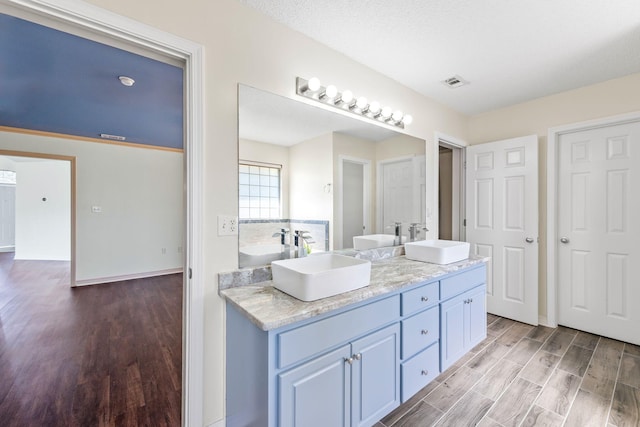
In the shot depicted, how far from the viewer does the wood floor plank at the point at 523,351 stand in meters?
2.18

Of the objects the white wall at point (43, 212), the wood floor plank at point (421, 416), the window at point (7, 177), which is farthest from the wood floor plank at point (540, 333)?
the window at point (7, 177)

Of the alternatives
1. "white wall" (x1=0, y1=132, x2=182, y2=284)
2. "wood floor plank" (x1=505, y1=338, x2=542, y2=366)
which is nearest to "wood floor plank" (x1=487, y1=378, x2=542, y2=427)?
"wood floor plank" (x1=505, y1=338, x2=542, y2=366)

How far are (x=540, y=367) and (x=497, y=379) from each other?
0.44 meters

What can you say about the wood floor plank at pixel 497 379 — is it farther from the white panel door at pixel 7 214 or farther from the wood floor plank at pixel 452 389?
the white panel door at pixel 7 214

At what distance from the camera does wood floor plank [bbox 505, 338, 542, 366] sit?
218cm

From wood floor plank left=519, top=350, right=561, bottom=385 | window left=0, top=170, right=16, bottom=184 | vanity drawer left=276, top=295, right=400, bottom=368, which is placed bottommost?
wood floor plank left=519, top=350, right=561, bottom=385

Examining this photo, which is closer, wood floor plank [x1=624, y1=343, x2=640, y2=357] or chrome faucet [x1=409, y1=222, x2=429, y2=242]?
wood floor plank [x1=624, y1=343, x2=640, y2=357]

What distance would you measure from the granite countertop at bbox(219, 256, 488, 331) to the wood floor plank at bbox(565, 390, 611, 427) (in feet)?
3.30

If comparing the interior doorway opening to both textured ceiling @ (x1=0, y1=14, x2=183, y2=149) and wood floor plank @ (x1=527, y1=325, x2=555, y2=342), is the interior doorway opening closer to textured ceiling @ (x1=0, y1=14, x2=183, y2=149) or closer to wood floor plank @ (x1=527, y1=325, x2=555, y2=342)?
wood floor plank @ (x1=527, y1=325, x2=555, y2=342)

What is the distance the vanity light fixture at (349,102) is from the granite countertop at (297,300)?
121 centimetres

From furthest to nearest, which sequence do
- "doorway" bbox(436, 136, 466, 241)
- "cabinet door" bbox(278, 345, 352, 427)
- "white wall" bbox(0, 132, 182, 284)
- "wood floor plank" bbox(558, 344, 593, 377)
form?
"white wall" bbox(0, 132, 182, 284) < "doorway" bbox(436, 136, 466, 241) < "wood floor plank" bbox(558, 344, 593, 377) < "cabinet door" bbox(278, 345, 352, 427)

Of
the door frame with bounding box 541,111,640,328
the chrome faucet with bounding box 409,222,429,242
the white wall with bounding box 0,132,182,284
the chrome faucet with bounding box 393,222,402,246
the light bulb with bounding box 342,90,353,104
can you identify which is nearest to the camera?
the light bulb with bounding box 342,90,353,104

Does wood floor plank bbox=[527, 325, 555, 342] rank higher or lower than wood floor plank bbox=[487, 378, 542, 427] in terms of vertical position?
higher

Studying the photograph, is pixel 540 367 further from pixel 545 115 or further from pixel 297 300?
pixel 545 115
